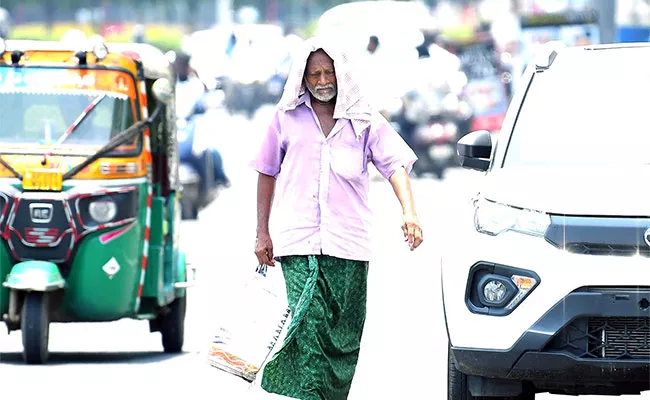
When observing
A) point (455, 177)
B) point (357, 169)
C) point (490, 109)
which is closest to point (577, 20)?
point (455, 177)

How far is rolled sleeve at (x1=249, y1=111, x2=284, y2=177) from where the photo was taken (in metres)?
7.52

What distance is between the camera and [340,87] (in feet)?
24.1

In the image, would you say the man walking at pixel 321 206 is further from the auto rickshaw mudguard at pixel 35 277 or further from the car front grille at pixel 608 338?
the auto rickshaw mudguard at pixel 35 277

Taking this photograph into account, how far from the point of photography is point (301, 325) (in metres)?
7.37

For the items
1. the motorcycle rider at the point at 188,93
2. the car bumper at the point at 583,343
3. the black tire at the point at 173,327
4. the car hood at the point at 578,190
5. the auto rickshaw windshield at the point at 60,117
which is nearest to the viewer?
the car bumper at the point at 583,343

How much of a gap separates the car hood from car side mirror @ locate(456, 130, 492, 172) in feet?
1.80

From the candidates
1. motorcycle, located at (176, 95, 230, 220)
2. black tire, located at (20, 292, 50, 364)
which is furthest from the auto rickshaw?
motorcycle, located at (176, 95, 230, 220)

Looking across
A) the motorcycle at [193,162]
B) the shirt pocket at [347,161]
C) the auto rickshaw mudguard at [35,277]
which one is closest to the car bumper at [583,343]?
the shirt pocket at [347,161]

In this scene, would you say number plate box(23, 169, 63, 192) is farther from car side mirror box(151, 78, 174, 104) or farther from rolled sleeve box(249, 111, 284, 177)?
rolled sleeve box(249, 111, 284, 177)

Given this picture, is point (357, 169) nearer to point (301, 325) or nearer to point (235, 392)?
point (301, 325)

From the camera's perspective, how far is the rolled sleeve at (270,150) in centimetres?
752

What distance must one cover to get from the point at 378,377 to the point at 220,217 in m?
13.8

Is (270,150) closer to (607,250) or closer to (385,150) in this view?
(385,150)

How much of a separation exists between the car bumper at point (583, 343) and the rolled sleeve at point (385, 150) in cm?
85
